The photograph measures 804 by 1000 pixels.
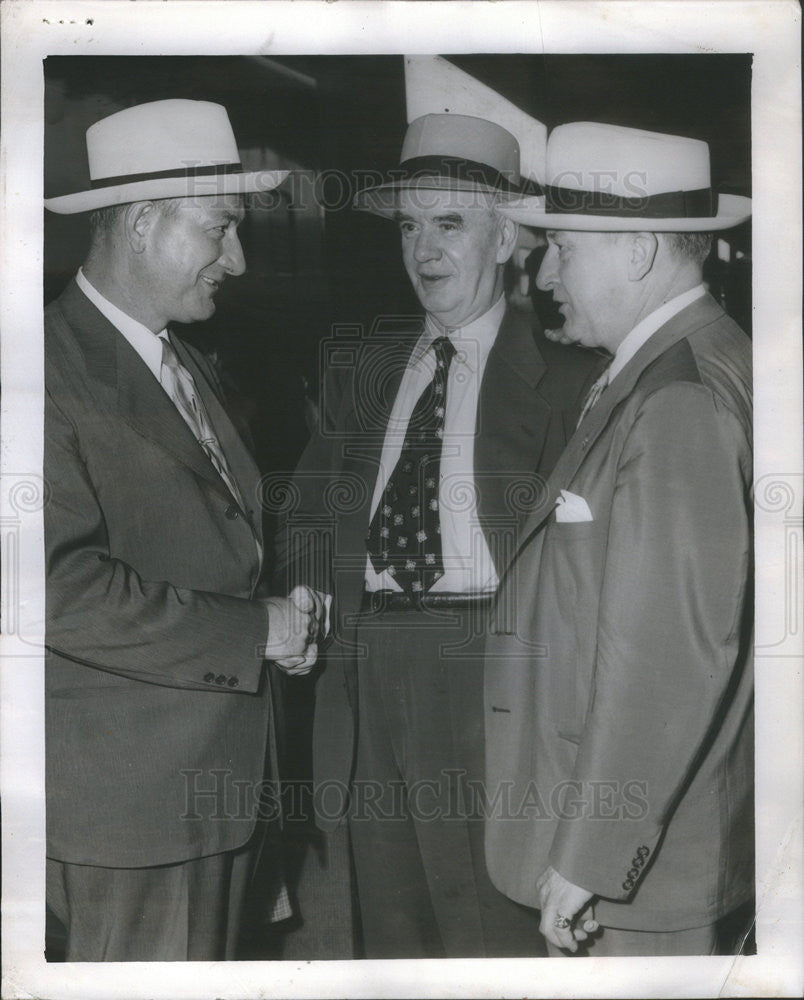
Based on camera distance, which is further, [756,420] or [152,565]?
[756,420]

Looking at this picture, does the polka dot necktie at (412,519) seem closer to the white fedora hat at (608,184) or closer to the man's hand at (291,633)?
the man's hand at (291,633)

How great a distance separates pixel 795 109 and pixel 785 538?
0.92 m

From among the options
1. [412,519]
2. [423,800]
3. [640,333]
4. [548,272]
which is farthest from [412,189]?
[423,800]

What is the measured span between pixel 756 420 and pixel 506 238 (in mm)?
654

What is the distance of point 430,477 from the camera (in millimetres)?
2242

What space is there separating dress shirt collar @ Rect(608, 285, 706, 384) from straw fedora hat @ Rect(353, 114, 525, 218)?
37 cm

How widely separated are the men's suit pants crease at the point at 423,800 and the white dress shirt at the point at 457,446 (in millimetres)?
82

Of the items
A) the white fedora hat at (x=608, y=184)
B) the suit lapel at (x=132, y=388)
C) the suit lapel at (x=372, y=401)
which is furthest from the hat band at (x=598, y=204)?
the suit lapel at (x=132, y=388)

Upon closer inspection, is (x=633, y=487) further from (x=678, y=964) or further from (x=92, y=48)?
(x=92, y=48)

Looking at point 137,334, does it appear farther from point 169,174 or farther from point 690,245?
A: point 690,245

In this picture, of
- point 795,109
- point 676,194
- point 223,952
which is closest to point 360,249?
point 676,194

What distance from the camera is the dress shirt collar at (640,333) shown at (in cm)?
224

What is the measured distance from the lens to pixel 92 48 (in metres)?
2.26

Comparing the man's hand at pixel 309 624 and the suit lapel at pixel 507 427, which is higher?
the suit lapel at pixel 507 427
